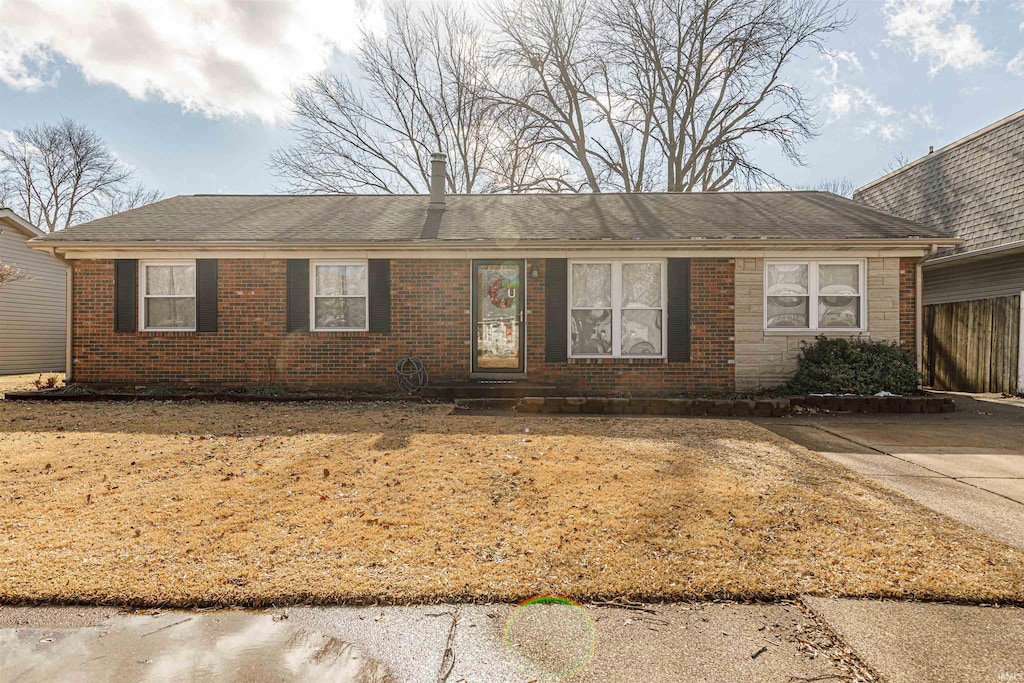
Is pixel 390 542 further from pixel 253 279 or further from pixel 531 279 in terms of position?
pixel 253 279

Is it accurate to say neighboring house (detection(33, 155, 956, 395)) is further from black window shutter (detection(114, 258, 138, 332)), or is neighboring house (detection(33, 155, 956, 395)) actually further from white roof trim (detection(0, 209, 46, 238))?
white roof trim (detection(0, 209, 46, 238))

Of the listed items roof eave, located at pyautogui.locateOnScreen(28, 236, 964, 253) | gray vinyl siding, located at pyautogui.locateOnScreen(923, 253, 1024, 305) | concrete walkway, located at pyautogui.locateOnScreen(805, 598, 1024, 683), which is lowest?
concrete walkway, located at pyautogui.locateOnScreen(805, 598, 1024, 683)

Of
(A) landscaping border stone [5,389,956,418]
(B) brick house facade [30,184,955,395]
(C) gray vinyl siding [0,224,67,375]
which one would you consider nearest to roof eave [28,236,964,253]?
(B) brick house facade [30,184,955,395]

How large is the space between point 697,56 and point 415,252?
17.5 meters

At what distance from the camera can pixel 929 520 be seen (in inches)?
138

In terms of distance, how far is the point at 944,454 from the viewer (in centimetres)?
557

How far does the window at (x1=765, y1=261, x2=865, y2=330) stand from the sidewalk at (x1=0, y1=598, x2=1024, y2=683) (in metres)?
8.02

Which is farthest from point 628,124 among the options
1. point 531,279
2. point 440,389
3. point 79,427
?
point 79,427

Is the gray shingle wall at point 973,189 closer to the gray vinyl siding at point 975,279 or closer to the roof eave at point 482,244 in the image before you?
the gray vinyl siding at point 975,279

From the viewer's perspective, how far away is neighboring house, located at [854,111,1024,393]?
10.7 metres

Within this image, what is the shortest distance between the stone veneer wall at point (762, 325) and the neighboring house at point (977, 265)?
3.05 metres

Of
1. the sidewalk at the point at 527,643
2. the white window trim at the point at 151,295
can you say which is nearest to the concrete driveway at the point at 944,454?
the sidewalk at the point at 527,643

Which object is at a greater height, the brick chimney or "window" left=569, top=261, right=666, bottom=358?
the brick chimney

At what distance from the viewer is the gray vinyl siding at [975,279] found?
10805 millimetres
